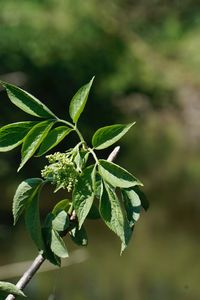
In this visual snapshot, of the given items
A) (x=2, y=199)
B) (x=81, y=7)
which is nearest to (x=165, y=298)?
(x=2, y=199)

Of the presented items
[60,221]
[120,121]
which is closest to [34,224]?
[60,221]

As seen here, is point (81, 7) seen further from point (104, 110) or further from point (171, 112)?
point (171, 112)

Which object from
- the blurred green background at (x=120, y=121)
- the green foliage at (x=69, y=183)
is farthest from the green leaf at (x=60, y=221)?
the blurred green background at (x=120, y=121)

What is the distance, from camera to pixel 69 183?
0.73 metres

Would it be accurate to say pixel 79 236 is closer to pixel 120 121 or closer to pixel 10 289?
pixel 10 289

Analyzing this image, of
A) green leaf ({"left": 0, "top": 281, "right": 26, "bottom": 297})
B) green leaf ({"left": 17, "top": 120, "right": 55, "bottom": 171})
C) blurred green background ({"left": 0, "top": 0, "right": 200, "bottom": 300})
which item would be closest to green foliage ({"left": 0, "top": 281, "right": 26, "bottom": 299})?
green leaf ({"left": 0, "top": 281, "right": 26, "bottom": 297})

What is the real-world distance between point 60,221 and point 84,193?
49 millimetres

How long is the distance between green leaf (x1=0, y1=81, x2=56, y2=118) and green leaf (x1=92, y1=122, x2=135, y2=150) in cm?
5

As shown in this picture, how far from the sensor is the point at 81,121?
8.28 m

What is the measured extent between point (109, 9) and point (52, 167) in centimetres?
1246

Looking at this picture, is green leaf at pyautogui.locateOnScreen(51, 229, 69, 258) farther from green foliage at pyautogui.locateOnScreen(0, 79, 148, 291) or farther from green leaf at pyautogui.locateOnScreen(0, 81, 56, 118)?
green leaf at pyautogui.locateOnScreen(0, 81, 56, 118)

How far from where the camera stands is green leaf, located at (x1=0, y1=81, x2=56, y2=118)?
74 cm

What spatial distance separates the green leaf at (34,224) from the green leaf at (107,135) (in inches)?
3.0

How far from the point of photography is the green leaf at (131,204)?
2.40ft
